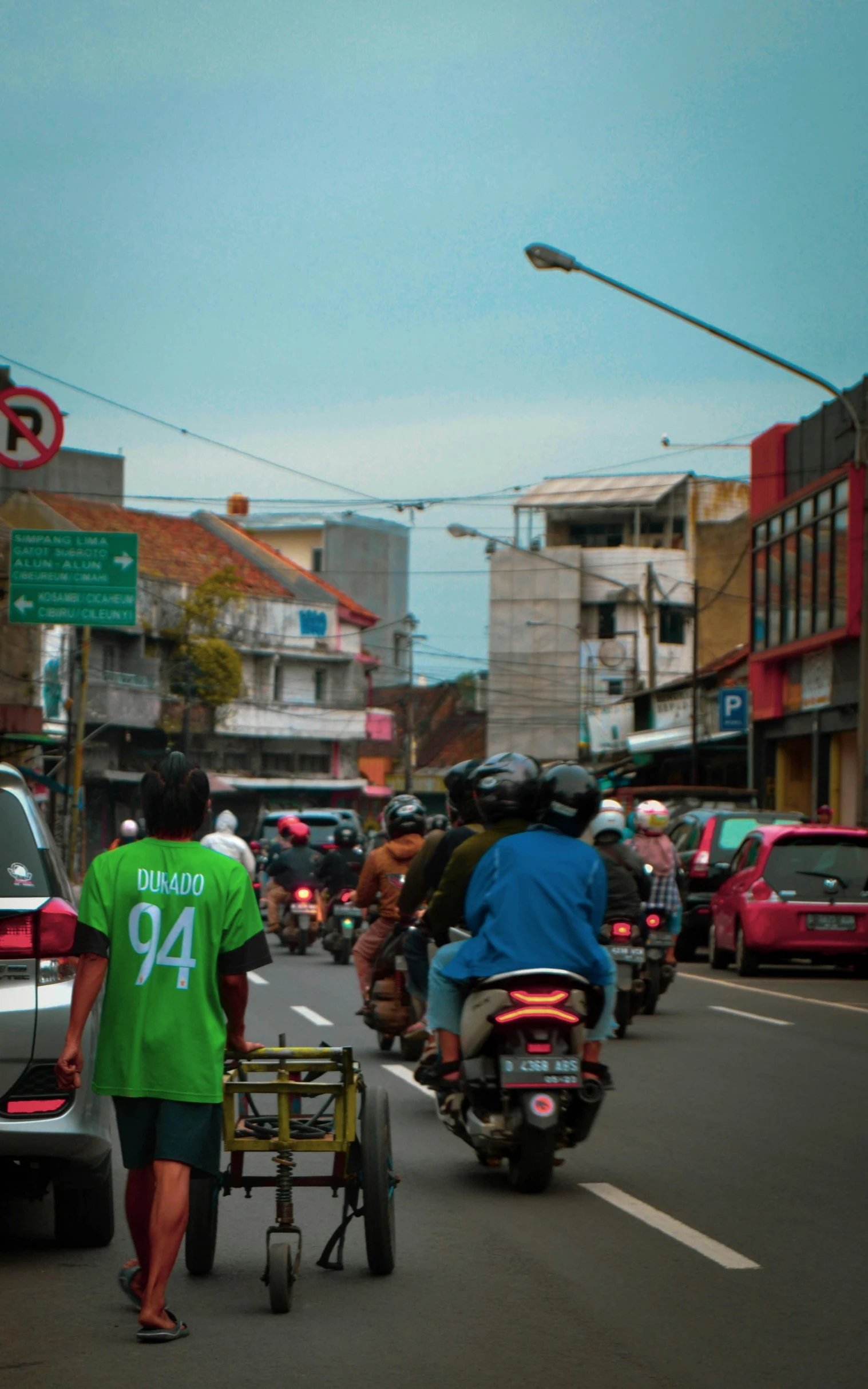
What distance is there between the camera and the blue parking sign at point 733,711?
4175 cm

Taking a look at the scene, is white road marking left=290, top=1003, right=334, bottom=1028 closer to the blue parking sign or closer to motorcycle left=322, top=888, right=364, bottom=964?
motorcycle left=322, top=888, right=364, bottom=964

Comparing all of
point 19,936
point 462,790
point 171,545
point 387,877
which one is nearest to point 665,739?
point 171,545

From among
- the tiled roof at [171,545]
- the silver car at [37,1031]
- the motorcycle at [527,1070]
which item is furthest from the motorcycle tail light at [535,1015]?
the tiled roof at [171,545]

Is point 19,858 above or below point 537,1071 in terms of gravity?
above

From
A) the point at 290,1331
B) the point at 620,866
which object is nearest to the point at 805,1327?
the point at 290,1331

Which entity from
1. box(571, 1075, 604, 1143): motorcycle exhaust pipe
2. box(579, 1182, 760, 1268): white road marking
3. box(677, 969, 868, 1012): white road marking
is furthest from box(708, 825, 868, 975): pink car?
box(571, 1075, 604, 1143): motorcycle exhaust pipe

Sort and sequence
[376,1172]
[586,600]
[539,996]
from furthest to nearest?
[586,600]
[539,996]
[376,1172]

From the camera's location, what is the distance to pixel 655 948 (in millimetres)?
15836

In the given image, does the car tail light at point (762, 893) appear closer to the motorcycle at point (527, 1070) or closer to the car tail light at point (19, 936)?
the motorcycle at point (527, 1070)

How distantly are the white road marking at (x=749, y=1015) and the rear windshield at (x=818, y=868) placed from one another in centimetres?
305

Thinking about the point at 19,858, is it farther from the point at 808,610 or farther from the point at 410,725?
the point at 410,725

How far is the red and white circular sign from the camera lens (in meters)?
22.8

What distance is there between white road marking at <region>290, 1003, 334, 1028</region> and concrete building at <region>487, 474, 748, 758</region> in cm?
5298

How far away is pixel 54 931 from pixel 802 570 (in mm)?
32376
